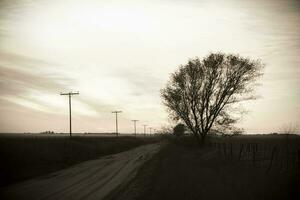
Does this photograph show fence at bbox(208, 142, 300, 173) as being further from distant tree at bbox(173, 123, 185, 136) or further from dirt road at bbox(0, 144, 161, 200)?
distant tree at bbox(173, 123, 185, 136)

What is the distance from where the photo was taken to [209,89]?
1887 inches

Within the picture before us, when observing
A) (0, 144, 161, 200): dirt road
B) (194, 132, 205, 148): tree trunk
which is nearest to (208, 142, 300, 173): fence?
(0, 144, 161, 200): dirt road

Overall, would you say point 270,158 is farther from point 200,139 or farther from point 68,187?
point 200,139

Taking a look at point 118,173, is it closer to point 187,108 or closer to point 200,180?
point 200,180

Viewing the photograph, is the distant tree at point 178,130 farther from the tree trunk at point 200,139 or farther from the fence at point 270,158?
the fence at point 270,158

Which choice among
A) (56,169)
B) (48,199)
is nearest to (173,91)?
(56,169)

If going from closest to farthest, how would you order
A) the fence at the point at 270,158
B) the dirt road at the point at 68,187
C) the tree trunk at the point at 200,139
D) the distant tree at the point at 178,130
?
the dirt road at the point at 68,187 → the fence at the point at 270,158 → the tree trunk at the point at 200,139 → the distant tree at the point at 178,130

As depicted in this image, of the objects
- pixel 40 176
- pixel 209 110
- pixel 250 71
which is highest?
pixel 250 71

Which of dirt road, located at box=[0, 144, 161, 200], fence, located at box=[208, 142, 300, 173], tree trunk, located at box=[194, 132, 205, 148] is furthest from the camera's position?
tree trunk, located at box=[194, 132, 205, 148]

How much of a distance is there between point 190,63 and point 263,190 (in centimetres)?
3471

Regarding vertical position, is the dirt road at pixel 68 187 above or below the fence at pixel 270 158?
below

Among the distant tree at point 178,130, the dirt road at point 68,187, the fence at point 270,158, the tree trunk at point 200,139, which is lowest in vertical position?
the dirt road at point 68,187

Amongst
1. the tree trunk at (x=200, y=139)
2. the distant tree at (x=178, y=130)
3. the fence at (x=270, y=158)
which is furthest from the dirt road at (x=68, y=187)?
the distant tree at (x=178, y=130)

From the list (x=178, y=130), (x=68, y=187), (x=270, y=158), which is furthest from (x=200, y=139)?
(x=68, y=187)
